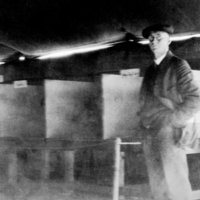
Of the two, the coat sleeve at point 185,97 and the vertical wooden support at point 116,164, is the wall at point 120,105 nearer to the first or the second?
the vertical wooden support at point 116,164

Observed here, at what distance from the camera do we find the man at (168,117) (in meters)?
2.62

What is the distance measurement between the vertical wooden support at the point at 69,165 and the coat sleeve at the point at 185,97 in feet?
3.46

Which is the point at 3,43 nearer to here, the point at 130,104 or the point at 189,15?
the point at 130,104

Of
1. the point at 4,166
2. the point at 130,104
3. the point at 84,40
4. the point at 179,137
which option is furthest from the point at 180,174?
the point at 4,166

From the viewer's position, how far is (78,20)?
2.92m

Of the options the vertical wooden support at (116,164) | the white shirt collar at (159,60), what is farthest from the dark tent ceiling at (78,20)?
the vertical wooden support at (116,164)

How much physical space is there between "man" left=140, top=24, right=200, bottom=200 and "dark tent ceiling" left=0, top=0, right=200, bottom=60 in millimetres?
95

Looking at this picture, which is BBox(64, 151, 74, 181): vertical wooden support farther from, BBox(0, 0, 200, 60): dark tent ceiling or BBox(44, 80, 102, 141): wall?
BBox(0, 0, 200, 60): dark tent ceiling

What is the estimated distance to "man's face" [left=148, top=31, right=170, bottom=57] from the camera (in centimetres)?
267

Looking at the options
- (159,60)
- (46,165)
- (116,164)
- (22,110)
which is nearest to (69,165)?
(46,165)

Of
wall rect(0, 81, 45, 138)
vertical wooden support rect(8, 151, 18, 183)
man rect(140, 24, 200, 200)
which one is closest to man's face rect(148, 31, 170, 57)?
man rect(140, 24, 200, 200)

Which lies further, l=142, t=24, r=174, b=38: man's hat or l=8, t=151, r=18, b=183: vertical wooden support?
l=8, t=151, r=18, b=183: vertical wooden support

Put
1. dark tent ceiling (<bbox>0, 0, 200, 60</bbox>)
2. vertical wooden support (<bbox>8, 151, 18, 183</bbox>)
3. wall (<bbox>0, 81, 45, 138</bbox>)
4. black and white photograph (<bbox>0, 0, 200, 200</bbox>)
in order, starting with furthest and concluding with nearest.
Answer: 1. vertical wooden support (<bbox>8, 151, 18, 183</bbox>)
2. wall (<bbox>0, 81, 45, 138</bbox>)
3. black and white photograph (<bbox>0, 0, 200, 200</bbox>)
4. dark tent ceiling (<bbox>0, 0, 200, 60</bbox>)

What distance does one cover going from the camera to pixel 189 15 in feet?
8.15
